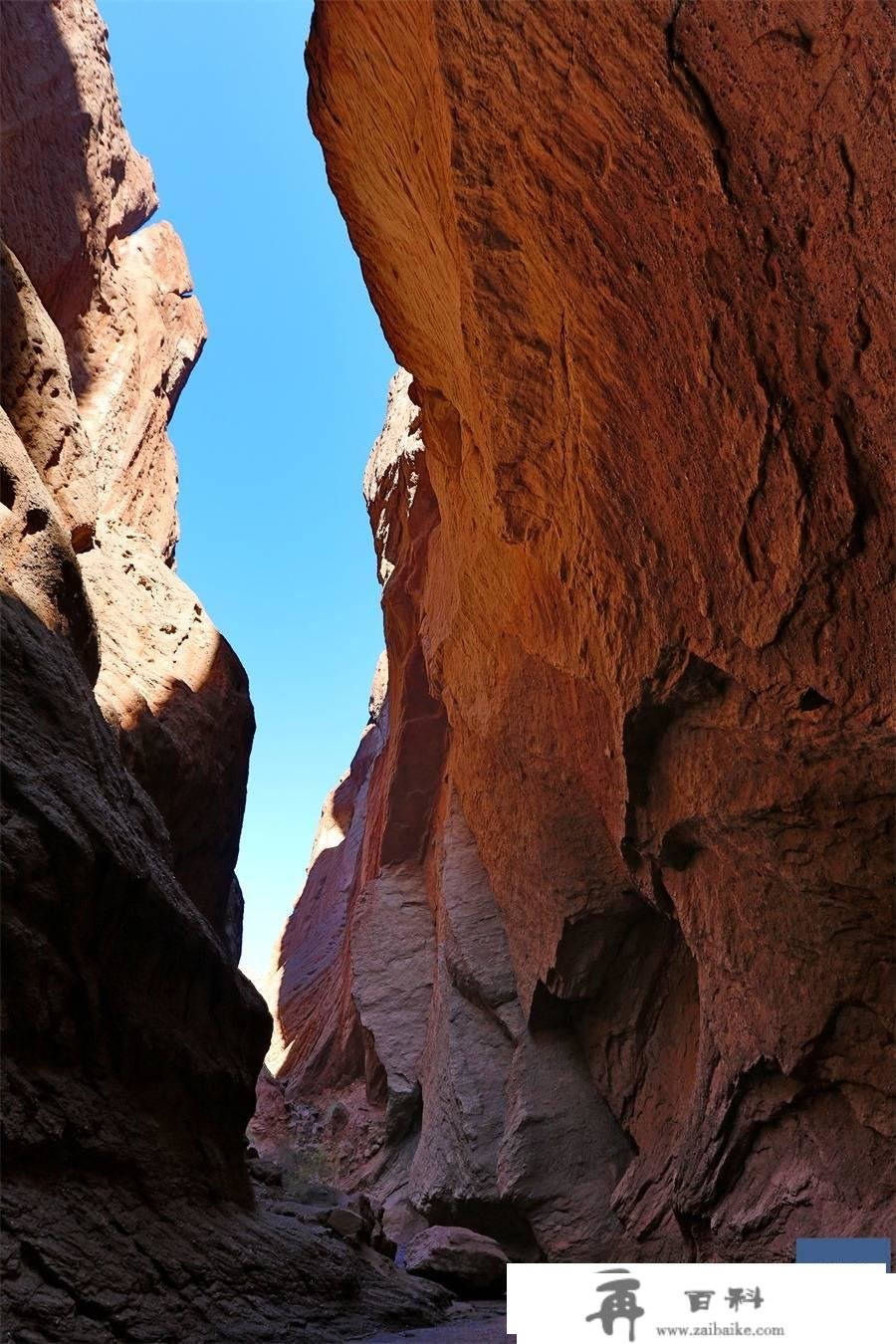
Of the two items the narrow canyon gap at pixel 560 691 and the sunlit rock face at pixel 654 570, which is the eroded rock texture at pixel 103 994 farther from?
the sunlit rock face at pixel 654 570

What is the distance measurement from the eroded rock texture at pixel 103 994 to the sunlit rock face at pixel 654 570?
3.39m

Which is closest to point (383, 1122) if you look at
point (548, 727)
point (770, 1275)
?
point (548, 727)

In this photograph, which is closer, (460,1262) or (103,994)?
(103,994)

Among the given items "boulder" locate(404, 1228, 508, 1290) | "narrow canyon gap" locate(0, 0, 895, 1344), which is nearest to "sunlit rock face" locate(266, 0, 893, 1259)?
"narrow canyon gap" locate(0, 0, 895, 1344)

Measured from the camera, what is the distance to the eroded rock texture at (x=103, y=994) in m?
5.05

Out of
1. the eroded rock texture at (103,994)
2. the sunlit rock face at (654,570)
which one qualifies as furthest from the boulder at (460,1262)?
the eroded rock texture at (103,994)

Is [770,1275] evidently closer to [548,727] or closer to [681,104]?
[681,104]

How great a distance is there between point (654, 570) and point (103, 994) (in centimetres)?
474

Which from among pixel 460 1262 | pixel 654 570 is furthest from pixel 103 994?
pixel 460 1262

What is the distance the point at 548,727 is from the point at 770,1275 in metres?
7.74

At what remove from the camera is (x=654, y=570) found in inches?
289

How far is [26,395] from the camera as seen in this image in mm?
8773

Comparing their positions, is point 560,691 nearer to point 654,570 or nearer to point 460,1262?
point 654,570

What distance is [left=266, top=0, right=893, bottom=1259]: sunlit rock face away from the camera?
17.6ft
